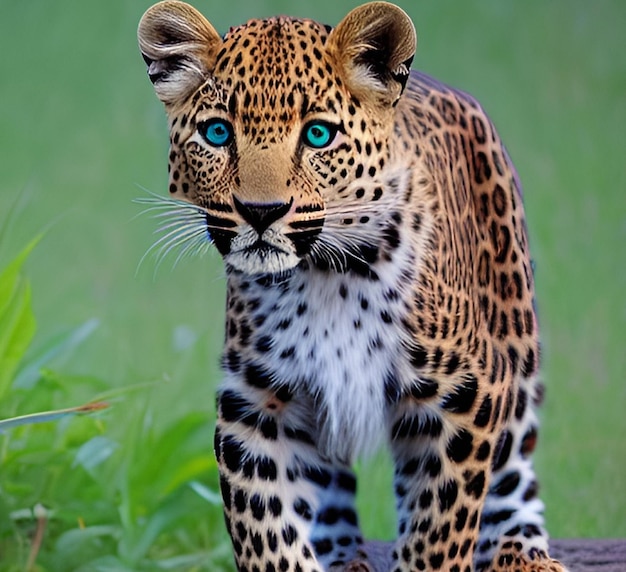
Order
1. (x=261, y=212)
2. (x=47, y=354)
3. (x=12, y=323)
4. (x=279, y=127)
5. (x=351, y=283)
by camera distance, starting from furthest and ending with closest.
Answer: (x=47, y=354)
(x=12, y=323)
(x=351, y=283)
(x=279, y=127)
(x=261, y=212)

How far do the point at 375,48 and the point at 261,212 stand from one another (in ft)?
2.18

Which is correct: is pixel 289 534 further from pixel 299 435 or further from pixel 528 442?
pixel 528 442

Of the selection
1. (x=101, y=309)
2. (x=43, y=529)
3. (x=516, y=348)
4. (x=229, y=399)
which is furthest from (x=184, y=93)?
(x=101, y=309)

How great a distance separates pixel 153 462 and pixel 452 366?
1.97 metres

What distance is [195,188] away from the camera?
381cm

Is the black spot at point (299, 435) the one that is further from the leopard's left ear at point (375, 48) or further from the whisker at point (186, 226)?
the leopard's left ear at point (375, 48)

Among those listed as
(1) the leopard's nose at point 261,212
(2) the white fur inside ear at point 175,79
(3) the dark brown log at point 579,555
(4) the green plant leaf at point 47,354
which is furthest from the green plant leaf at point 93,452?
(1) the leopard's nose at point 261,212

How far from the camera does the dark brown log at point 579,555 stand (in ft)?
16.4

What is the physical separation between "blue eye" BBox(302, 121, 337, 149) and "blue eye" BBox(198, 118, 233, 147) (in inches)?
8.5

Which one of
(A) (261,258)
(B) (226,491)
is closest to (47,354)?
(B) (226,491)

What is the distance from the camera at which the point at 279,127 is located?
3641 millimetres

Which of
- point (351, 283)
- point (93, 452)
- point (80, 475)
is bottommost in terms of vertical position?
point (80, 475)

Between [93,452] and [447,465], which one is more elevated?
[447,465]

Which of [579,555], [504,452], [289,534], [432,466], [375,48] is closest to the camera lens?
[375,48]
